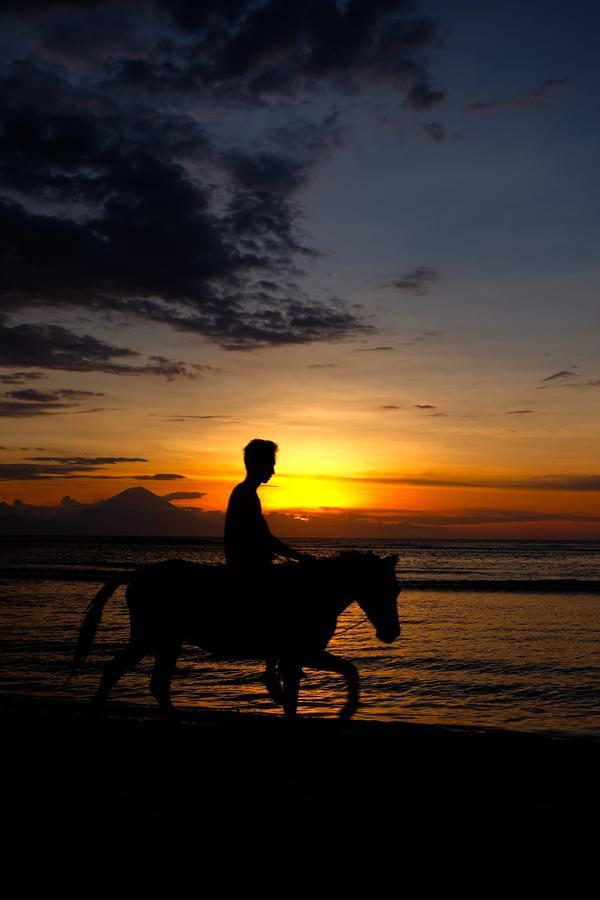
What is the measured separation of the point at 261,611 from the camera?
7039 mm

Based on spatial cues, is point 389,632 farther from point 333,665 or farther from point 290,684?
point 290,684

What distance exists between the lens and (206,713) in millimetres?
8289

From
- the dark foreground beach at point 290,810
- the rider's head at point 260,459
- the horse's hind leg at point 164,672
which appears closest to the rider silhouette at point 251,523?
the rider's head at point 260,459

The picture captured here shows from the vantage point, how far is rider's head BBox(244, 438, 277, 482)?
693cm

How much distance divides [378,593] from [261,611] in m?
1.26

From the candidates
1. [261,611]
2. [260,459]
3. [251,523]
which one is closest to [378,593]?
[261,611]

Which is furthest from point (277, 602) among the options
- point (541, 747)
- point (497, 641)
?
point (497, 641)

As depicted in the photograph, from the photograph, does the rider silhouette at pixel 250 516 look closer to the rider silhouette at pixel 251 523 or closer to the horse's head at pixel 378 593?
the rider silhouette at pixel 251 523

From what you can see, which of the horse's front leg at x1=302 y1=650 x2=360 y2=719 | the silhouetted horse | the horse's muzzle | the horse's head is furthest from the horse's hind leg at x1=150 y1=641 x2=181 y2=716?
the horse's muzzle

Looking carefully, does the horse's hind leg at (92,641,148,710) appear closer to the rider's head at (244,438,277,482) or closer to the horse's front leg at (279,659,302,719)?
the horse's front leg at (279,659,302,719)

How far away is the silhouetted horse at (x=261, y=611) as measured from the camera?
6984 millimetres

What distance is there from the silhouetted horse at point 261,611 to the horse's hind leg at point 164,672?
0.01 metres

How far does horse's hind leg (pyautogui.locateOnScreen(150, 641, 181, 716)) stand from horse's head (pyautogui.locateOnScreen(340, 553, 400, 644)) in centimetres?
206

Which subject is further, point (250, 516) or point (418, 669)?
point (418, 669)
